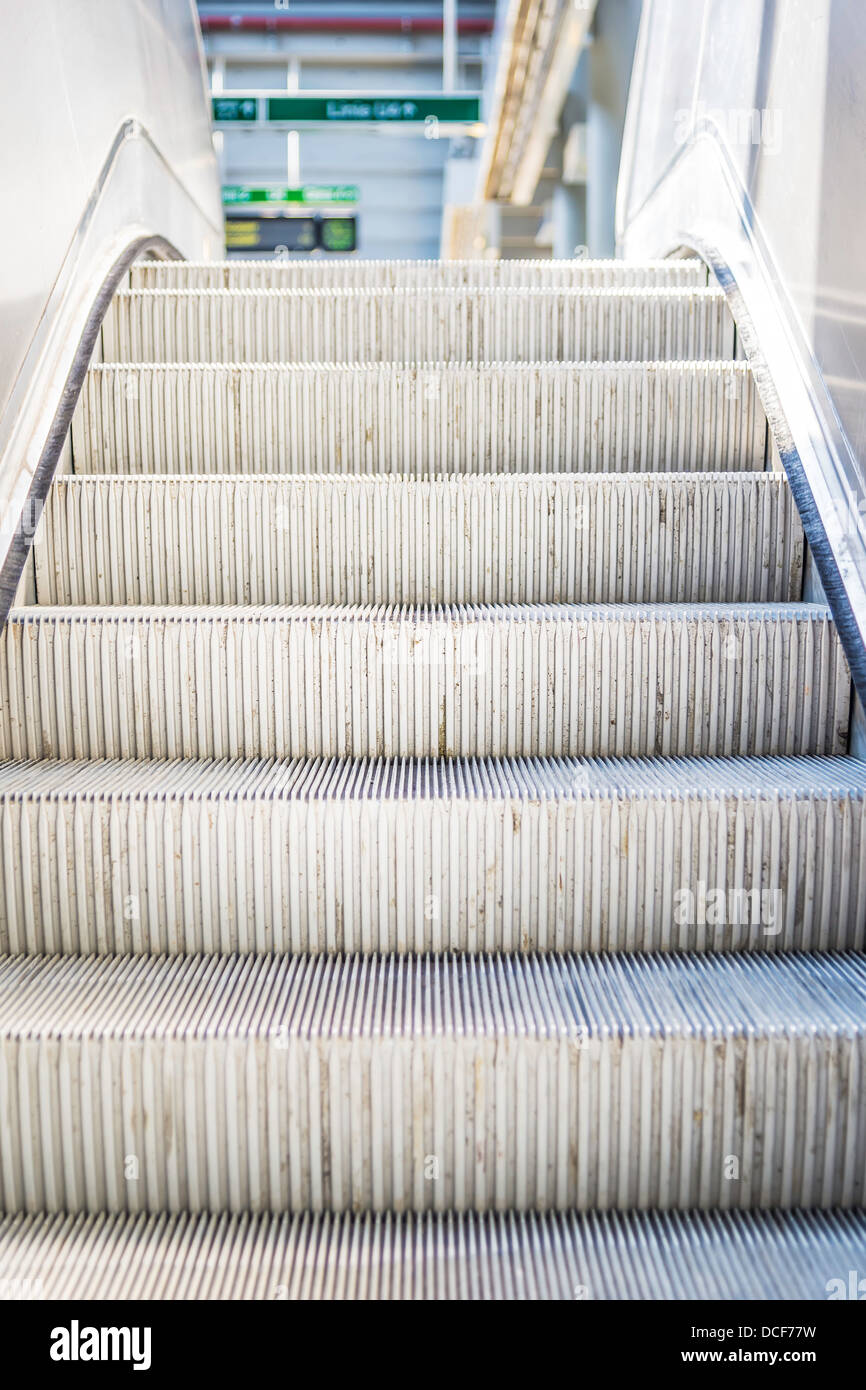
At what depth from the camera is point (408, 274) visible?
8.03ft

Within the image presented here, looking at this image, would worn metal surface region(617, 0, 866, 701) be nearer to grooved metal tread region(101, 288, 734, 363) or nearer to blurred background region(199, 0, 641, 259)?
grooved metal tread region(101, 288, 734, 363)

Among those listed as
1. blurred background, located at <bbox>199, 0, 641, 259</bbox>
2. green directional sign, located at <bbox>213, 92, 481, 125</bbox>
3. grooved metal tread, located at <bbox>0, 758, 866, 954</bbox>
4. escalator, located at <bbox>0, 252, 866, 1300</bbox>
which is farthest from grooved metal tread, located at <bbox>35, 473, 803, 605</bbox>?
blurred background, located at <bbox>199, 0, 641, 259</bbox>

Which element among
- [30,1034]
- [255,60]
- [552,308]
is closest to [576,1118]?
[30,1034]

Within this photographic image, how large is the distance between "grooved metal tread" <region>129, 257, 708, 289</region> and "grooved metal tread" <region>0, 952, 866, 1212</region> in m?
1.84

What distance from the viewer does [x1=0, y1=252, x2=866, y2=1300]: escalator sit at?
1.11 metres

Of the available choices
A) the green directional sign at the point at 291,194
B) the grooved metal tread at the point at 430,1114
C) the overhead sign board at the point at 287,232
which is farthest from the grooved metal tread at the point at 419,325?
the overhead sign board at the point at 287,232

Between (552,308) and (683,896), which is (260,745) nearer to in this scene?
(683,896)

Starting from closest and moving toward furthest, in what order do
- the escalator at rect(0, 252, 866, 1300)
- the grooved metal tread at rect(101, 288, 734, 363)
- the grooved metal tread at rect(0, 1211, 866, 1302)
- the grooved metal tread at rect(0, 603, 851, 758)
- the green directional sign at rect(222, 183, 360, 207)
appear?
the grooved metal tread at rect(0, 1211, 866, 1302), the escalator at rect(0, 252, 866, 1300), the grooved metal tread at rect(0, 603, 851, 758), the grooved metal tread at rect(101, 288, 734, 363), the green directional sign at rect(222, 183, 360, 207)

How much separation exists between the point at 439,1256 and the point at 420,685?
74 centimetres

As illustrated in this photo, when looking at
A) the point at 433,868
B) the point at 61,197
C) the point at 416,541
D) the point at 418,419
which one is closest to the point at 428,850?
the point at 433,868

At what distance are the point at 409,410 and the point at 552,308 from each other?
46cm

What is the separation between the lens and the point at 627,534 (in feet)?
5.57

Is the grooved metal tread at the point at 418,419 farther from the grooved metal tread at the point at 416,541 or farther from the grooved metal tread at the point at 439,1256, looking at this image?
the grooved metal tread at the point at 439,1256
